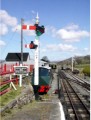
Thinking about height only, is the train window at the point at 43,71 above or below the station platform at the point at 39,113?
above

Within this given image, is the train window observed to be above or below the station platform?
above

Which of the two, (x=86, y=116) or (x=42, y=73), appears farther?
(x=42, y=73)

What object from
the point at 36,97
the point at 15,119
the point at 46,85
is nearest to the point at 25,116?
the point at 15,119

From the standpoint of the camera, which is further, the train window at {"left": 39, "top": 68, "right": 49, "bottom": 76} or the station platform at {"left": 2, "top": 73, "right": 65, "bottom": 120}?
the train window at {"left": 39, "top": 68, "right": 49, "bottom": 76}

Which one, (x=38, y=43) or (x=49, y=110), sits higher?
(x=38, y=43)

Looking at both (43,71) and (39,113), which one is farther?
(43,71)

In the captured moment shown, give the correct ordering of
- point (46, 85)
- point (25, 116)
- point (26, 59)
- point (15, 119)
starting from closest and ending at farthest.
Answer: point (15, 119)
point (25, 116)
point (46, 85)
point (26, 59)

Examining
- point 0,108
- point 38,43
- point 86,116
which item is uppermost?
point 38,43

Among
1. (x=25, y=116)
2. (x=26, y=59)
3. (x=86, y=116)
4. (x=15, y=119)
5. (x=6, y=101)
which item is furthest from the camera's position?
(x=26, y=59)

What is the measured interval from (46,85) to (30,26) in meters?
9.59

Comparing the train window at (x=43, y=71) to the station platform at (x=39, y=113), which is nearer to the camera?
the station platform at (x=39, y=113)

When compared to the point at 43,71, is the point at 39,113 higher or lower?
lower

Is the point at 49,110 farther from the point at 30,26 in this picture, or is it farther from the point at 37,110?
the point at 30,26

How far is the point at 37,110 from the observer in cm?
1138
